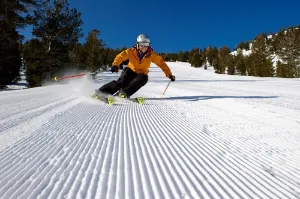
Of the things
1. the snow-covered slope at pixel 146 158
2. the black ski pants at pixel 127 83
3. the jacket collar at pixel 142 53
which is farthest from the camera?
the jacket collar at pixel 142 53

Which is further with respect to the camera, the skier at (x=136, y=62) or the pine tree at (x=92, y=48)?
the pine tree at (x=92, y=48)

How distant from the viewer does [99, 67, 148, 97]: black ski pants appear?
689 cm

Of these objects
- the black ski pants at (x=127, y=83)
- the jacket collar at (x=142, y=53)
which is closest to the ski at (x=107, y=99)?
the black ski pants at (x=127, y=83)

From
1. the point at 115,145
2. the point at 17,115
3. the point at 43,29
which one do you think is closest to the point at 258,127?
the point at 115,145

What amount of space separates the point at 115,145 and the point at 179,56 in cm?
12432

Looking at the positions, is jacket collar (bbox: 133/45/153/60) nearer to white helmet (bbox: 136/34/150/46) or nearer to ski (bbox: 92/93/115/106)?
white helmet (bbox: 136/34/150/46)

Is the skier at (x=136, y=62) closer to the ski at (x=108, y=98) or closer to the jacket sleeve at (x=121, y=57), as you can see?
the jacket sleeve at (x=121, y=57)

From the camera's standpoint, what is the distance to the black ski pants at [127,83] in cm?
689

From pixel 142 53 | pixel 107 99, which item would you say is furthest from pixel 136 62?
pixel 107 99

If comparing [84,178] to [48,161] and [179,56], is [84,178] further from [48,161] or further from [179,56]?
[179,56]

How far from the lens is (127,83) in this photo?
24.7ft

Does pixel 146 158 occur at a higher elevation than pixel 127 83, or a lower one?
lower

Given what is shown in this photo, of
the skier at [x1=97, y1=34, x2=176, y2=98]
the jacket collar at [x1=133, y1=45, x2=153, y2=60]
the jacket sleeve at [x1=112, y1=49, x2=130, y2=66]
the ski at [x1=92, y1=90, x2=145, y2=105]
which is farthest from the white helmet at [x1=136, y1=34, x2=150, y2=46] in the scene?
the ski at [x1=92, y1=90, x2=145, y2=105]

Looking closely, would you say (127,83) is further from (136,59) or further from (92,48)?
(92,48)
